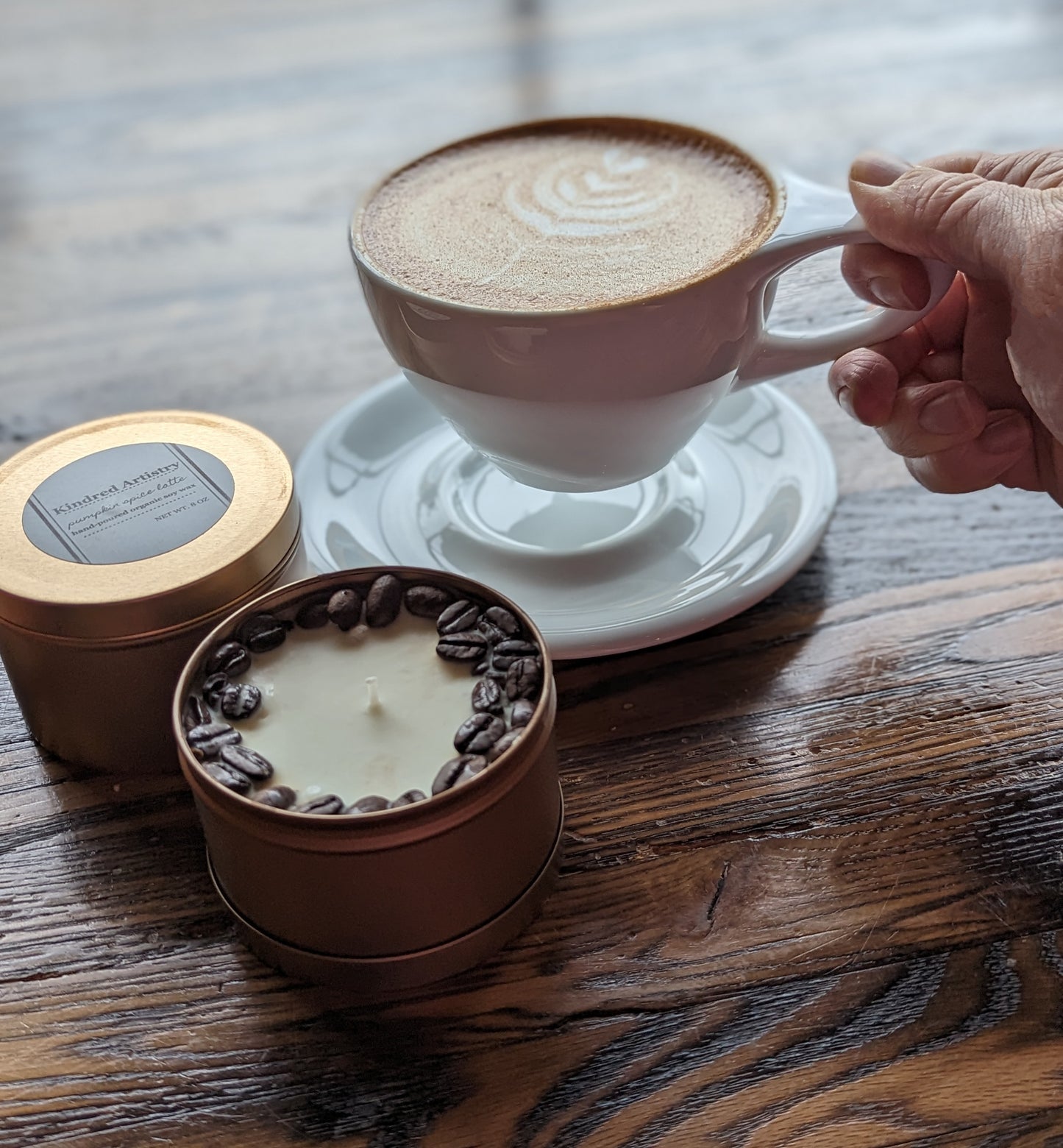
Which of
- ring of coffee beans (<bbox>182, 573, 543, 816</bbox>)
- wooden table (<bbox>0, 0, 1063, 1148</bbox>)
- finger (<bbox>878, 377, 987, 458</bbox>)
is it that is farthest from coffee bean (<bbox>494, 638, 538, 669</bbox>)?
finger (<bbox>878, 377, 987, 458</bbox>)

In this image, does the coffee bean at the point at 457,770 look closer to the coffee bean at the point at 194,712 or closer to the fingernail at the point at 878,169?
the coffee bean at the point at 194,712

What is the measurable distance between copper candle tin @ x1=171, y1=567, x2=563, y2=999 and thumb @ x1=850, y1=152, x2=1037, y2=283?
322mm

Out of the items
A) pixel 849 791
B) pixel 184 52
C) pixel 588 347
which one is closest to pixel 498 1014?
pixel 849 791

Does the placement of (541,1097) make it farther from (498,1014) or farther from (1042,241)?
(1042,241)

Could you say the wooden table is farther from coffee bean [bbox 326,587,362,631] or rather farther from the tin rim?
coffee bean [bbox 326,587,362,631]

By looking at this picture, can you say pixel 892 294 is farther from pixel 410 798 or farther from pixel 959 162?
pixel 410 798

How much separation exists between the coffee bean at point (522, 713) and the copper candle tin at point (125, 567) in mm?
177

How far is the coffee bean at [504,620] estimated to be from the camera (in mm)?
571

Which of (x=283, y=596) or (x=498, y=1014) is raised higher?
(x=283, y=596)

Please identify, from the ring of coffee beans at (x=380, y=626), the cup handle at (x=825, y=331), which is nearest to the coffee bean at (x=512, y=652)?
the ring of coffee beans at (x=380, y=626)

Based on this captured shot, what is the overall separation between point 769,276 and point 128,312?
24.3 inches

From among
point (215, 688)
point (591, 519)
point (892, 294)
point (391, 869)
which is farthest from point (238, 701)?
point (892, 294)

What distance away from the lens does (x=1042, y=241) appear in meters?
0.65

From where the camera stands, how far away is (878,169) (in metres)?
0.74
